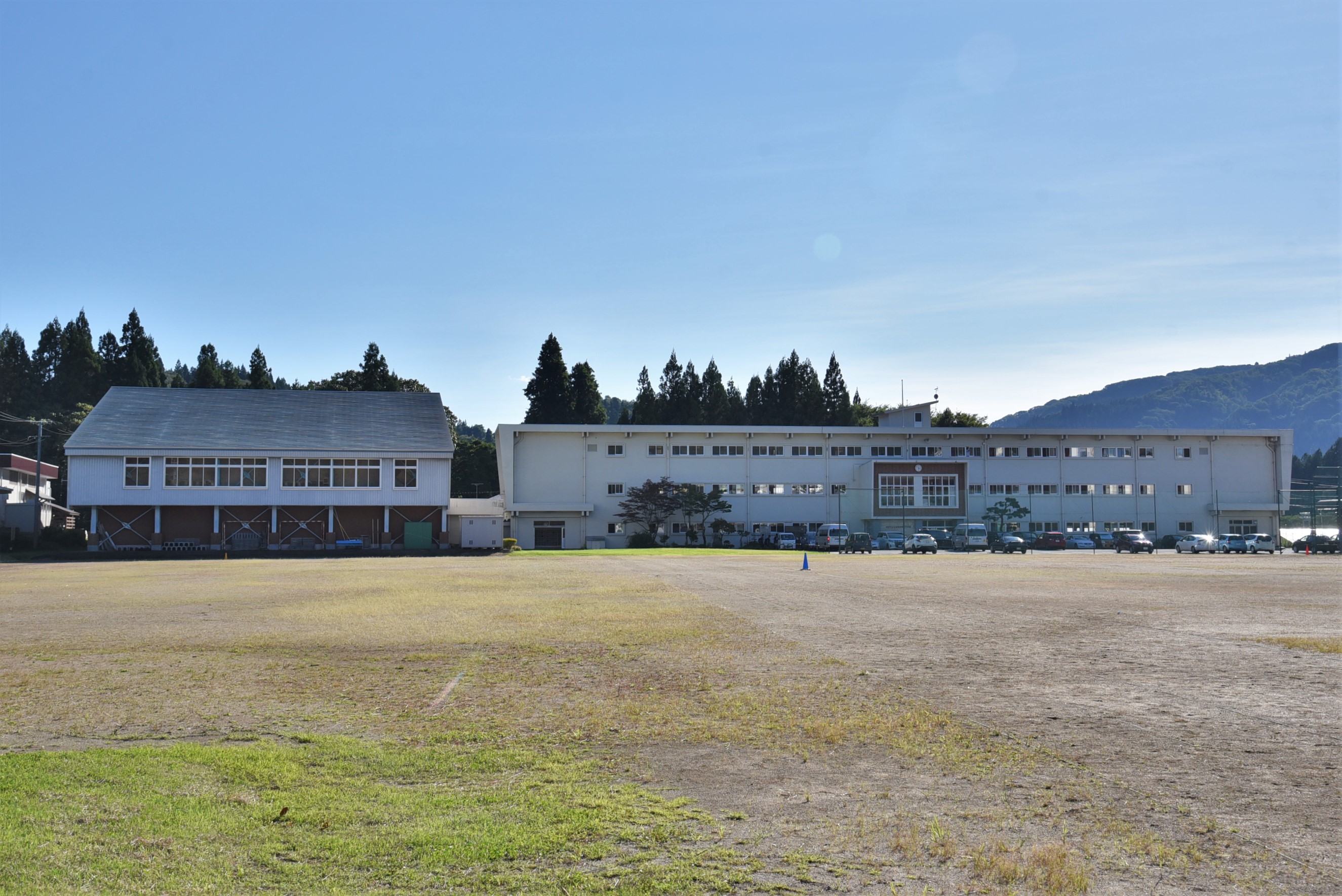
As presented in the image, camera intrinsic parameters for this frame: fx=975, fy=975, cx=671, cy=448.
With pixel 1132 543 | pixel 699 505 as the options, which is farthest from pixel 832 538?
pixel 1132 543

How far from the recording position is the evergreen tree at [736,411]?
114 meters

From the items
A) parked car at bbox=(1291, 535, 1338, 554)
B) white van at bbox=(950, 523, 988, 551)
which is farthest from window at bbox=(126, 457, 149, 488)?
parked car at bbox=(1291, 535, 1338, 554)

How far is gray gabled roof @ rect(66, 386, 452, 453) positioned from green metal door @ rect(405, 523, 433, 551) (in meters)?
5.25

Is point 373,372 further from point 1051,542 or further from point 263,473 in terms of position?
point 1051,542

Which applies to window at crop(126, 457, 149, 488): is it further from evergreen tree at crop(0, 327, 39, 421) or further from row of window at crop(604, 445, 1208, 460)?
evergreen tree at crop(0, 327, 39, 421)

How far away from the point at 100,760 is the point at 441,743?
2729 millimetres

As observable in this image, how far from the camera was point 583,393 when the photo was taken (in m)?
107

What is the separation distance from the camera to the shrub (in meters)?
72.8

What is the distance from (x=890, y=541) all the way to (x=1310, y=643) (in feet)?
175

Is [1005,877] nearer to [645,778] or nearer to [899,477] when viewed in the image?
[645,778]

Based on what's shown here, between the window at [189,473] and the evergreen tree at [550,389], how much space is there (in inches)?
1664

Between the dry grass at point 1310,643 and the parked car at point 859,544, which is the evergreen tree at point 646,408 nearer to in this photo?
the parked car at point 859,544

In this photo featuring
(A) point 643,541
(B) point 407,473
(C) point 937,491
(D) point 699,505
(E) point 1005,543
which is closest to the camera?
(E) point 1005,543

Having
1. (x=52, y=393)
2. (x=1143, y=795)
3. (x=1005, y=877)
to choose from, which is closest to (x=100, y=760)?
(x=1005, y=877)
